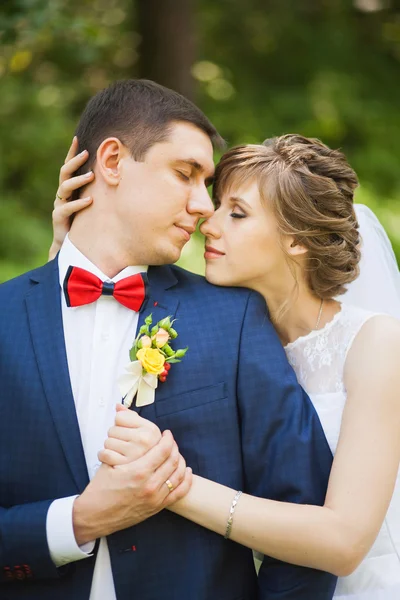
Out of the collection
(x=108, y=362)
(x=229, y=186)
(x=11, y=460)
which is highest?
(x=229, y=186)

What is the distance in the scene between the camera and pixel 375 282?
10.5 feet

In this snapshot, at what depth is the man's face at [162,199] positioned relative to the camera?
2.73 metres

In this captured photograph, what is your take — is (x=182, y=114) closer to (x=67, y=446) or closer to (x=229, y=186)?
(x=229, y=186)

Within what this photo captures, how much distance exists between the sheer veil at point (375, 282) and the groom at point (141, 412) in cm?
61

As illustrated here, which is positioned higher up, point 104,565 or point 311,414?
point 311,414

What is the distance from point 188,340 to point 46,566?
2.85 feet

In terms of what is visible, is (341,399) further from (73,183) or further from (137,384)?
(73,183)

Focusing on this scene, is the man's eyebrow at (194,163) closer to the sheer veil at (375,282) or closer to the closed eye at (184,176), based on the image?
the closed eye at (184,176)

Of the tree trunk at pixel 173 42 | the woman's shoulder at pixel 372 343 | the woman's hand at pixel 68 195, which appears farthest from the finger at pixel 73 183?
the tree trunk at pixel 173 42

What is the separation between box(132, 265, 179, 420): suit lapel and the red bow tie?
49mm

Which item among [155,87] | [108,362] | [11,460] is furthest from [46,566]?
[155,87]

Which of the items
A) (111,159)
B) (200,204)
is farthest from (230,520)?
(111,159)

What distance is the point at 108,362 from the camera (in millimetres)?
2592

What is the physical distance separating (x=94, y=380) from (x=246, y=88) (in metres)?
6.47
